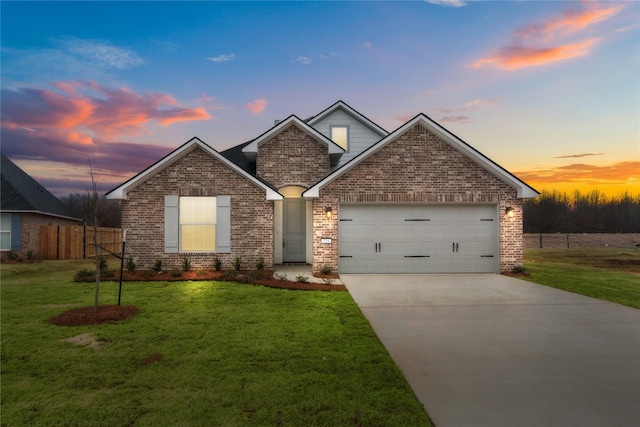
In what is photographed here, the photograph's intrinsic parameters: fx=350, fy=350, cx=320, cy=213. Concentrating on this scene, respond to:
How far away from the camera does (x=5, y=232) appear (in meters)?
19.0

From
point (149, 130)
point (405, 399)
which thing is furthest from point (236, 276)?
point (149, 130)

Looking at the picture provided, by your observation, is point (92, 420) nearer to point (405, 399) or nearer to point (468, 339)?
point (405, 399)

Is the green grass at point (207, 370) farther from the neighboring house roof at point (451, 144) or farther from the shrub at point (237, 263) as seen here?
the neighboring house roof at point (451, 144)

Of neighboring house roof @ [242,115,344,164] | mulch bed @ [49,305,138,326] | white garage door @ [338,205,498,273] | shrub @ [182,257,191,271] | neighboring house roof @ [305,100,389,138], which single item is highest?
neighboring house roof @ [305,100,389,138]

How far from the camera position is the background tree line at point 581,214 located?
5266 centimetres

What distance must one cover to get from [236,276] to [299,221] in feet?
15.7

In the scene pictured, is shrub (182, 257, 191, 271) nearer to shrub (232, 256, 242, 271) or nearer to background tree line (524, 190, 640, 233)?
shrub (232, 256, 242, 271)

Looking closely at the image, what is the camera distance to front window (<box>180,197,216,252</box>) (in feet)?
43.7

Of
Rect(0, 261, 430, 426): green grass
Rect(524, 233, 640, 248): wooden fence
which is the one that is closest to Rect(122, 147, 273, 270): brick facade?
Rect(0, 261, 430, 426): green grass

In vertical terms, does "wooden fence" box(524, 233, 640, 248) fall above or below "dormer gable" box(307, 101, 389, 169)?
below

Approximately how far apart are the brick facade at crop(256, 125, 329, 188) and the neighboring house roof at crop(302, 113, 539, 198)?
2.83m

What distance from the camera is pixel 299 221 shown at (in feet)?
52.0

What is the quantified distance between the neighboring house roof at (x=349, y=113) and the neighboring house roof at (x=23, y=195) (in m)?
16.5

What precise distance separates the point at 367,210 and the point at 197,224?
Result: 6.50m
